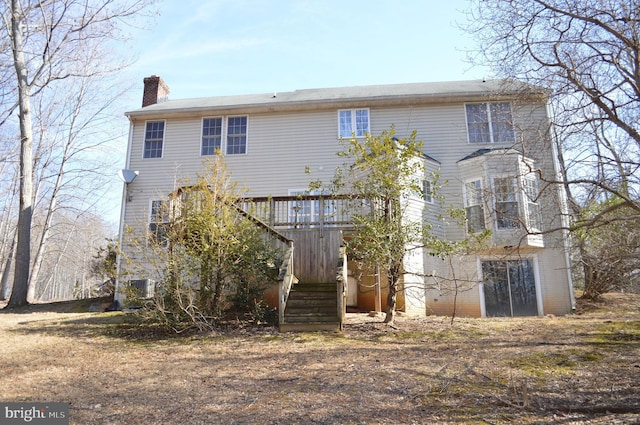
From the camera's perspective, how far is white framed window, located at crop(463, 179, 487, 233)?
44.2ft

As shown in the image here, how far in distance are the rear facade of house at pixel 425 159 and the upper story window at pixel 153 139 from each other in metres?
0.04

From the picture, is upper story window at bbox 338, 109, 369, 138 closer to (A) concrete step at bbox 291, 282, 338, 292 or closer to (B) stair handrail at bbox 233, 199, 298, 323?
(B) stair handrail at bbox 233, 199, 298, 323

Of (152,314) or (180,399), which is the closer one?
(180,399)

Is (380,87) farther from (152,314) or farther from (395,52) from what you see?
(152,314)

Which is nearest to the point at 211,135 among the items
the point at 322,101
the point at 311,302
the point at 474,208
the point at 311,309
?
the point at 322,101

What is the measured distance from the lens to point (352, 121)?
15422mm

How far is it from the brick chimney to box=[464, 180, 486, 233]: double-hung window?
1255 centimetres

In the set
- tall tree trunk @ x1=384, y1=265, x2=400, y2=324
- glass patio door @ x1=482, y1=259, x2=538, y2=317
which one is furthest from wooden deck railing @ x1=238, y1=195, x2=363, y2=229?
glass patio door @ x1=482, y1=259, x2=538, y2=317

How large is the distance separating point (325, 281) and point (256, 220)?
2.56 metres

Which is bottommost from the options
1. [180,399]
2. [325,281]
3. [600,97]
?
[180,399]

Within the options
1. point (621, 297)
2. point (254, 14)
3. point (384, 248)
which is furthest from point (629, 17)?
point (621, 297)

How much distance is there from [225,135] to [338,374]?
11478 millimetres

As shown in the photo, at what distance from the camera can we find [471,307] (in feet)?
44.7

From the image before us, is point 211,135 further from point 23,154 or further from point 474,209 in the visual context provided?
point 474,209
